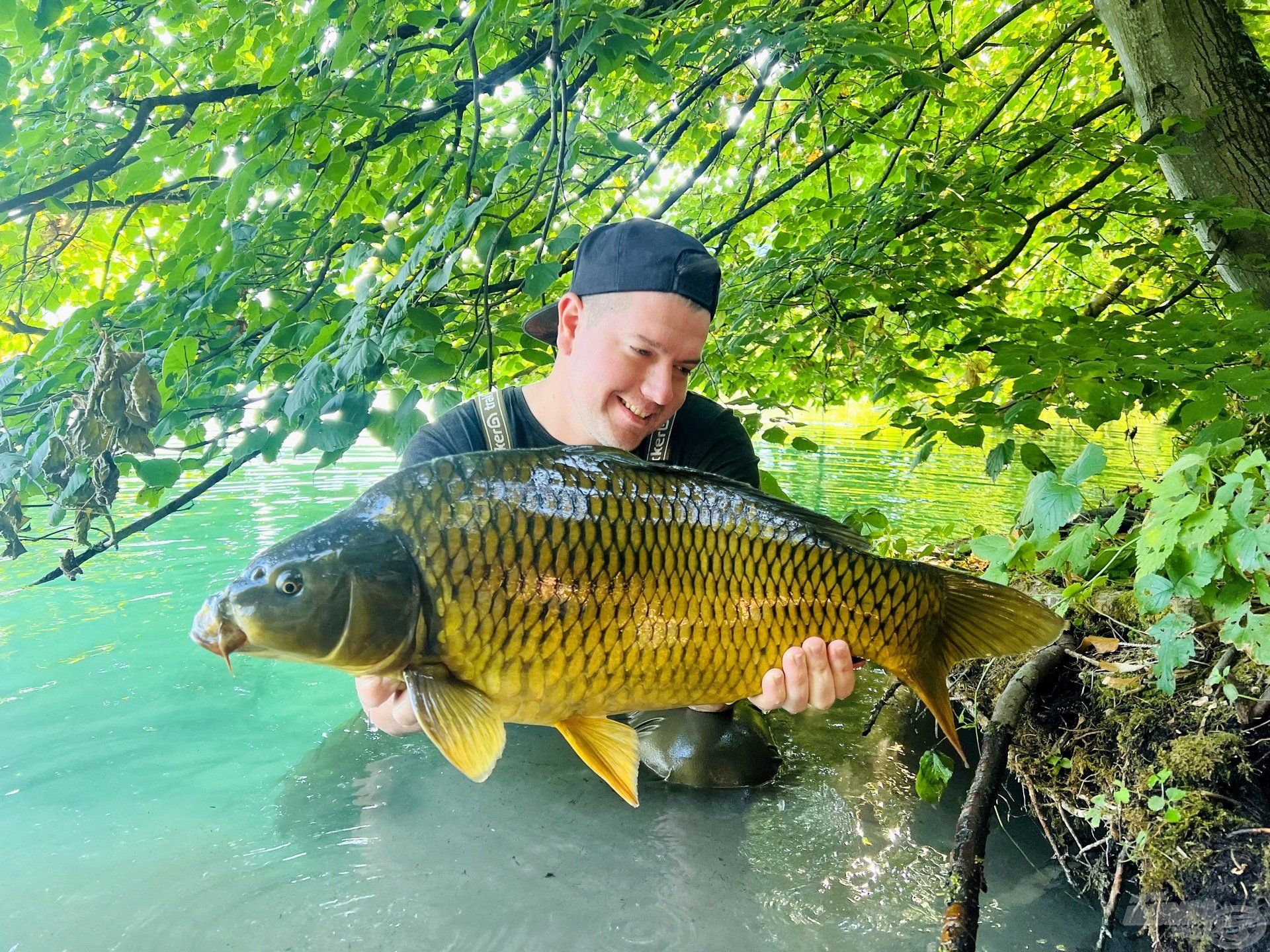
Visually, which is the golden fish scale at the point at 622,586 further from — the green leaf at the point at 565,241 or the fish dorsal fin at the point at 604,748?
the green leaf at the point at 565,241

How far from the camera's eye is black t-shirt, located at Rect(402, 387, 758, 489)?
1.80m

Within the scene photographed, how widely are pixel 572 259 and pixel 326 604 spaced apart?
1.84 meters

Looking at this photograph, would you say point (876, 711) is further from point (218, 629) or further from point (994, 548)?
point (218, 629)

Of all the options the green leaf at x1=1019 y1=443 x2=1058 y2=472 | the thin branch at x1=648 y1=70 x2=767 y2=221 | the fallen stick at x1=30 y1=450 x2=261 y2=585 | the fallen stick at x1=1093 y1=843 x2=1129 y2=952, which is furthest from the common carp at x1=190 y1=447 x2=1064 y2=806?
the thin branch at x1=648 y1=70 x2=767 y2=221

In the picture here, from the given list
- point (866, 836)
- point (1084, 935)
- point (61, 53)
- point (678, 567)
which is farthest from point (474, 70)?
point (1084, 935)

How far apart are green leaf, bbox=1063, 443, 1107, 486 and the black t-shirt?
0.69 m

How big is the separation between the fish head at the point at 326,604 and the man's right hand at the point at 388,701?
0.20 meters

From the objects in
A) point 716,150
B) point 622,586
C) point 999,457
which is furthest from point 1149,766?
point 716,150

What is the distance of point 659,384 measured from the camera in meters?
1.52

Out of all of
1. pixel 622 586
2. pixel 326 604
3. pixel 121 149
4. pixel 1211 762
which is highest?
pixel 121 149

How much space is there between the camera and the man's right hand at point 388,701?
1.27 meters

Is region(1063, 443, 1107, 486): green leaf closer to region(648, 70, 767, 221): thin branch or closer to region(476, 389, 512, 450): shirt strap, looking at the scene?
region(476, 389, 512, 450): shirt strap

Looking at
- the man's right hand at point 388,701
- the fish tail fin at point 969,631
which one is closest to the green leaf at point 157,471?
the man's right hand at point 388,701

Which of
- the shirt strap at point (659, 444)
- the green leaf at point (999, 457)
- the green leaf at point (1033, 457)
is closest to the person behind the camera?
the shirt strap at point (659, 444)
